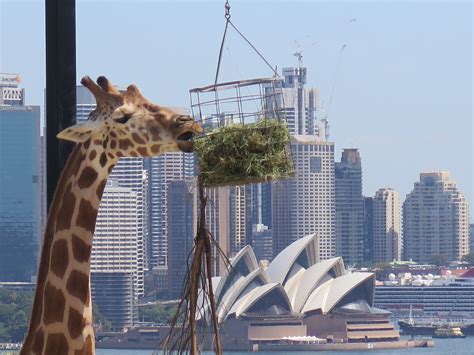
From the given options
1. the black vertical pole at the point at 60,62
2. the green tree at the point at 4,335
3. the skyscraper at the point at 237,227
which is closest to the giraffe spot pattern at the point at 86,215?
the black vertical pole at the point at 60,62

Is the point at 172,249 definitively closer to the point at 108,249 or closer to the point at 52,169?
the point at 108,249

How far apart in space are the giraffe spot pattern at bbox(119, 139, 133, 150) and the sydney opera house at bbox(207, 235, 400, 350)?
45.3m

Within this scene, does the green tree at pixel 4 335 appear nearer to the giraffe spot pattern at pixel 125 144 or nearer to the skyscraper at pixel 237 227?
the skyscraper at pixel 237 227

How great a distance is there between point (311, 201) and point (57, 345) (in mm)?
89188

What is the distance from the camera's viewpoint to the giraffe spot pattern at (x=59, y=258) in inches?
101

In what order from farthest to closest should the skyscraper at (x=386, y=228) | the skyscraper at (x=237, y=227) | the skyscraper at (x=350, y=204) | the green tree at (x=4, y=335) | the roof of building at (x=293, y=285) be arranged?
the skyscraper at (x=386, y=228)
the skyscraper at (x=350, y=204)
the skyscraper at (x=237, y=227)
the green tree at (x=4, y=335)
the roof of building at (x=293, y=285)

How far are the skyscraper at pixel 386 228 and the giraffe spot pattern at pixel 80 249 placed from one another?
3635 inches

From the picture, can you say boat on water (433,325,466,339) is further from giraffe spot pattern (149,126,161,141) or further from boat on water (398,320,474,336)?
giraffe spot pattern (149,126,161,141)

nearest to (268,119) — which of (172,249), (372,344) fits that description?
(372,344)

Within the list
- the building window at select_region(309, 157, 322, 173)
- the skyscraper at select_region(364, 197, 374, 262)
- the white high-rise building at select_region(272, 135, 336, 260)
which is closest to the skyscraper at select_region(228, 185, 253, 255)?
the white high-rise building at select_region(272, 135, 336, 260)

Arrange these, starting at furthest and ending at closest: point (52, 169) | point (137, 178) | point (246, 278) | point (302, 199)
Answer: point (302, 199) < point (137, 178) < point (246, 278) < point (52, 169)

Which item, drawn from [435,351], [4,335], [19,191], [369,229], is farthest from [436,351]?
[369,229]

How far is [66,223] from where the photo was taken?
257 cm

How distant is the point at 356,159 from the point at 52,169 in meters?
94.8
